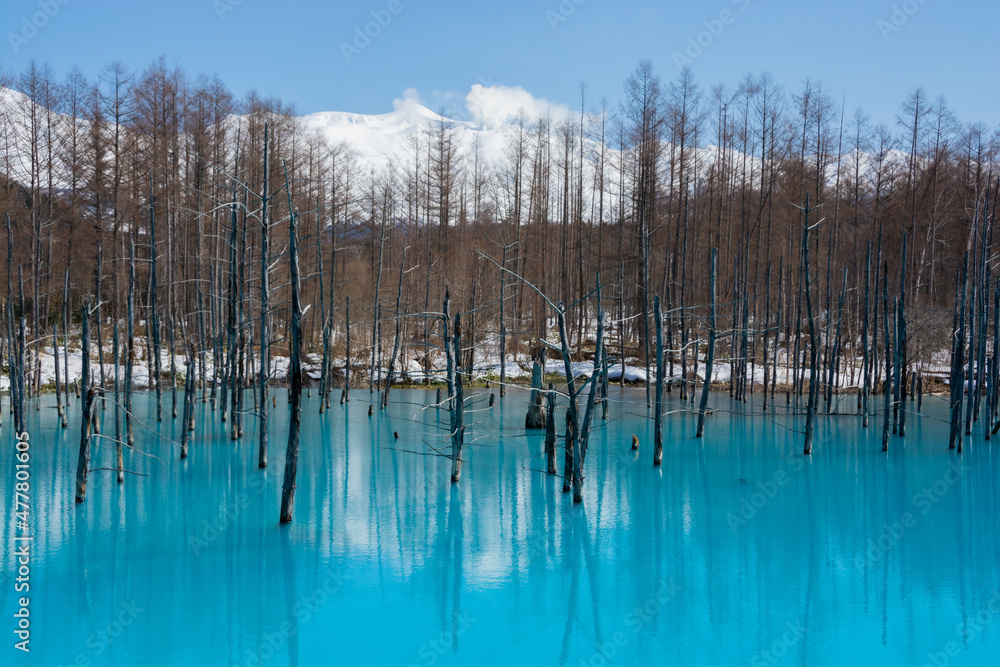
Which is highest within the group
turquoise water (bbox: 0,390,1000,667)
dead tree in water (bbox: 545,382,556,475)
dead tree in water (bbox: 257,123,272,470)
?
dead tree in water (bbox: 257,123,272,470)

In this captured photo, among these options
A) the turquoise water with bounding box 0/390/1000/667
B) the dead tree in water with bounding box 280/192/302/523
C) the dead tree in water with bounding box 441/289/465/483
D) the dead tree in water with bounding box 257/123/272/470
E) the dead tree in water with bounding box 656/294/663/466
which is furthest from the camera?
the dead tree in water with bounding box 656/294/663/466

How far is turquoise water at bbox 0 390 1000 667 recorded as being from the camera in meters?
6.49

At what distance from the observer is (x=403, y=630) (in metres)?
6.79

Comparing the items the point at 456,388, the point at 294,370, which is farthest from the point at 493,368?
the point at 294,370

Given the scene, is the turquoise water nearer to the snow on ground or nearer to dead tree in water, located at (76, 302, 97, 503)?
dead tree in water, located at (76, 302, 97, 503)

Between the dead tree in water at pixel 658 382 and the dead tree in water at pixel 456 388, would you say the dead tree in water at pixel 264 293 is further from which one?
the dead tree in water at pixel 658 382

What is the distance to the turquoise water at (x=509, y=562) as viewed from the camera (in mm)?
6488

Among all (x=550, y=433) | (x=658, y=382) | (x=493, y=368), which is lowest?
(x=550, y=433)

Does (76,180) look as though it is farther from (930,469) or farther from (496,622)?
(930,469)

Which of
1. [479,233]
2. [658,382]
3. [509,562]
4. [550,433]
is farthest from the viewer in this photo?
[479,233]

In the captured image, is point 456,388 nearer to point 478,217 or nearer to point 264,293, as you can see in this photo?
point 264,293

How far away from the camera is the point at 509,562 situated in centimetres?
859

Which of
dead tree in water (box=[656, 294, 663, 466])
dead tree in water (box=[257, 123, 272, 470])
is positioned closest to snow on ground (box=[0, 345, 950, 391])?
dead tree in water (box=[656, 294, 663, 466])

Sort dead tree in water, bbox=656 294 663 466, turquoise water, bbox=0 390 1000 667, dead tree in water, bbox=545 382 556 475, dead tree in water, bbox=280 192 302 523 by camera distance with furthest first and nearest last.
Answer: dead tree in water, bbox=656 294 663 466, dead tree in water, bbox=545 382 556 475, dead tree in water, bbox=280 192 302 523, turquoise water, bbox=0 390 1000 667
